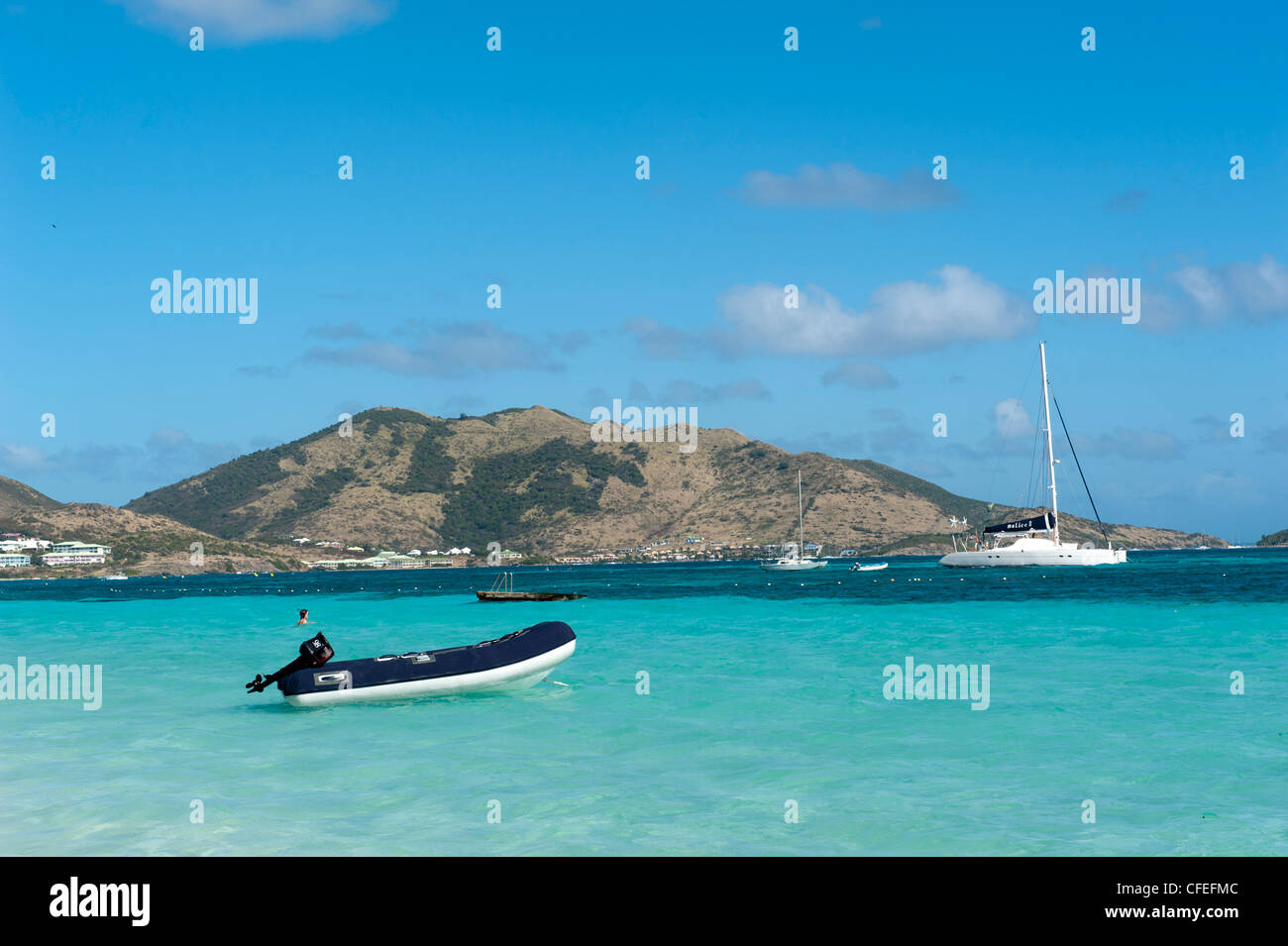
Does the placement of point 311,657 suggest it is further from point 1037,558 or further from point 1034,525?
point 1034,525

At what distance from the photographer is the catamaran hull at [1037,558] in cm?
12825

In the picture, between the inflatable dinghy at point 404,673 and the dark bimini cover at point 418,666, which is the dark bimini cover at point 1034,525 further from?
the inflatable dinghy at point 404,673

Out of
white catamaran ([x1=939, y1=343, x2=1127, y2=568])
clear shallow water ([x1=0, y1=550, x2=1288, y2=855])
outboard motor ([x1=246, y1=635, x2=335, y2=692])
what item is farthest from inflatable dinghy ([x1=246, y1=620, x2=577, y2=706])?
white catamaran ([x1=939, y1=343, x2=1127, y2=568])

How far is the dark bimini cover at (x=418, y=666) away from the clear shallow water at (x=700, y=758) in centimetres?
94

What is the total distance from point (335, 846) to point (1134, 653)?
111 ft

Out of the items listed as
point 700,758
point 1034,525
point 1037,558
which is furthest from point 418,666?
point 1034,525

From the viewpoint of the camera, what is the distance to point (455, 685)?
2827cm

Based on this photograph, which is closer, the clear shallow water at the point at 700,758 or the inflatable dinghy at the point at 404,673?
the clear shallow water at the point at 700,758

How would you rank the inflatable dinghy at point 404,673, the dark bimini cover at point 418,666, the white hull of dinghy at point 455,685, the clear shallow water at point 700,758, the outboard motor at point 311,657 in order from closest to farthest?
the clear shallow water at point 700,758
the dark bimini cover at point 418,666
the inflatable dinghy at point 404,673
the white hull of dinghy at point 455,685
the outboard motor at point 311,657

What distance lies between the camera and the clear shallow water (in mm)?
15812

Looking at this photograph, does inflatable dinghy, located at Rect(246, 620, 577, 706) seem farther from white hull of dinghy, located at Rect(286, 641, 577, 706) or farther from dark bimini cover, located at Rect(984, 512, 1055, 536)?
dark bimini cover, located at Rect(984, 512, 1055, 536)

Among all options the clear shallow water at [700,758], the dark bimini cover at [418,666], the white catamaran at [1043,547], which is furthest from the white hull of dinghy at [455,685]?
the white catamaran at [1043,547]
